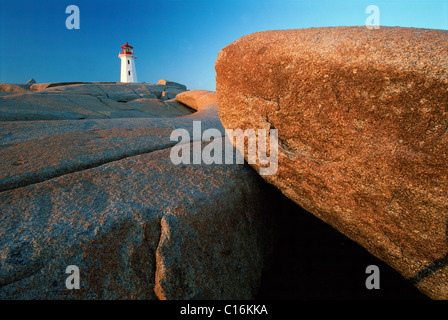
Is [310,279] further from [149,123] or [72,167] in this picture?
[149,123]

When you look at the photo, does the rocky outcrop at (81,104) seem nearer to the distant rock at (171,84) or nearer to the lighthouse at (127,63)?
the distant rock at (171,84)

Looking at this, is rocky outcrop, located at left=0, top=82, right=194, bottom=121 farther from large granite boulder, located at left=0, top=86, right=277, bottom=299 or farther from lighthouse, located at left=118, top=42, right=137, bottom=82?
lighthouse, located at left=118, top=42, right=137, bottom=82

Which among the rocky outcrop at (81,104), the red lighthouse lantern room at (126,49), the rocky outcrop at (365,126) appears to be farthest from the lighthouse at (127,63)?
the rocky outcrop at (365,126)

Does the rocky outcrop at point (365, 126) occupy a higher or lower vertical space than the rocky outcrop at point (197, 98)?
lower

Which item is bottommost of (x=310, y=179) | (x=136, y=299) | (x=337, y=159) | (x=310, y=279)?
(x=310, y=279)

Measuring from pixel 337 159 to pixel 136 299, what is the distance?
143 cm

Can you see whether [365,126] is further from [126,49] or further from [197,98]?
[126,49]

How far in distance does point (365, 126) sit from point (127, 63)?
3504cm

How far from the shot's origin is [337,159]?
5.19 ft

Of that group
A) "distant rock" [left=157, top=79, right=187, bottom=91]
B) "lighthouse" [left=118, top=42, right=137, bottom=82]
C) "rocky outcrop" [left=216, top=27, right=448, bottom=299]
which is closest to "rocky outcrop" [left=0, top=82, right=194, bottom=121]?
"distant rock" [left=157, top=79, right=187, bottom=91]

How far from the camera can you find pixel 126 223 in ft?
4.43

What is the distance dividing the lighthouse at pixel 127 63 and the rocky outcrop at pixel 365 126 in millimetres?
33108

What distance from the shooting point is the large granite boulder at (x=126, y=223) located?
45.9 inches
